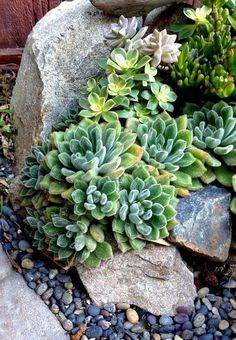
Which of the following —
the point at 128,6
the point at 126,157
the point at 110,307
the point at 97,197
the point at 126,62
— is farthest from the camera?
the point at 128,6

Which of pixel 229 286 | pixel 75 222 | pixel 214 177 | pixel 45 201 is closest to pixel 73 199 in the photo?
pixel 75 222

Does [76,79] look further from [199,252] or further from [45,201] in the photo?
[199,252]

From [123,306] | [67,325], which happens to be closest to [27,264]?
[67,325]

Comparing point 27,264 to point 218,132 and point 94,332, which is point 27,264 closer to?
point 94,332

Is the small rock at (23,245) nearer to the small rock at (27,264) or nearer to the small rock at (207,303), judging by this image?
the small rock at (27,264)

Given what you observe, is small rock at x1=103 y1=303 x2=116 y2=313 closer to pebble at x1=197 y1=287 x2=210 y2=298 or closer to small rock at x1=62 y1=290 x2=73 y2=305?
small rock at x1=62 y1=290 x2=73 y2=305

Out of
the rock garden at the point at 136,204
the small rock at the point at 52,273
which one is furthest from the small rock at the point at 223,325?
the small rock at the point at 52,273
